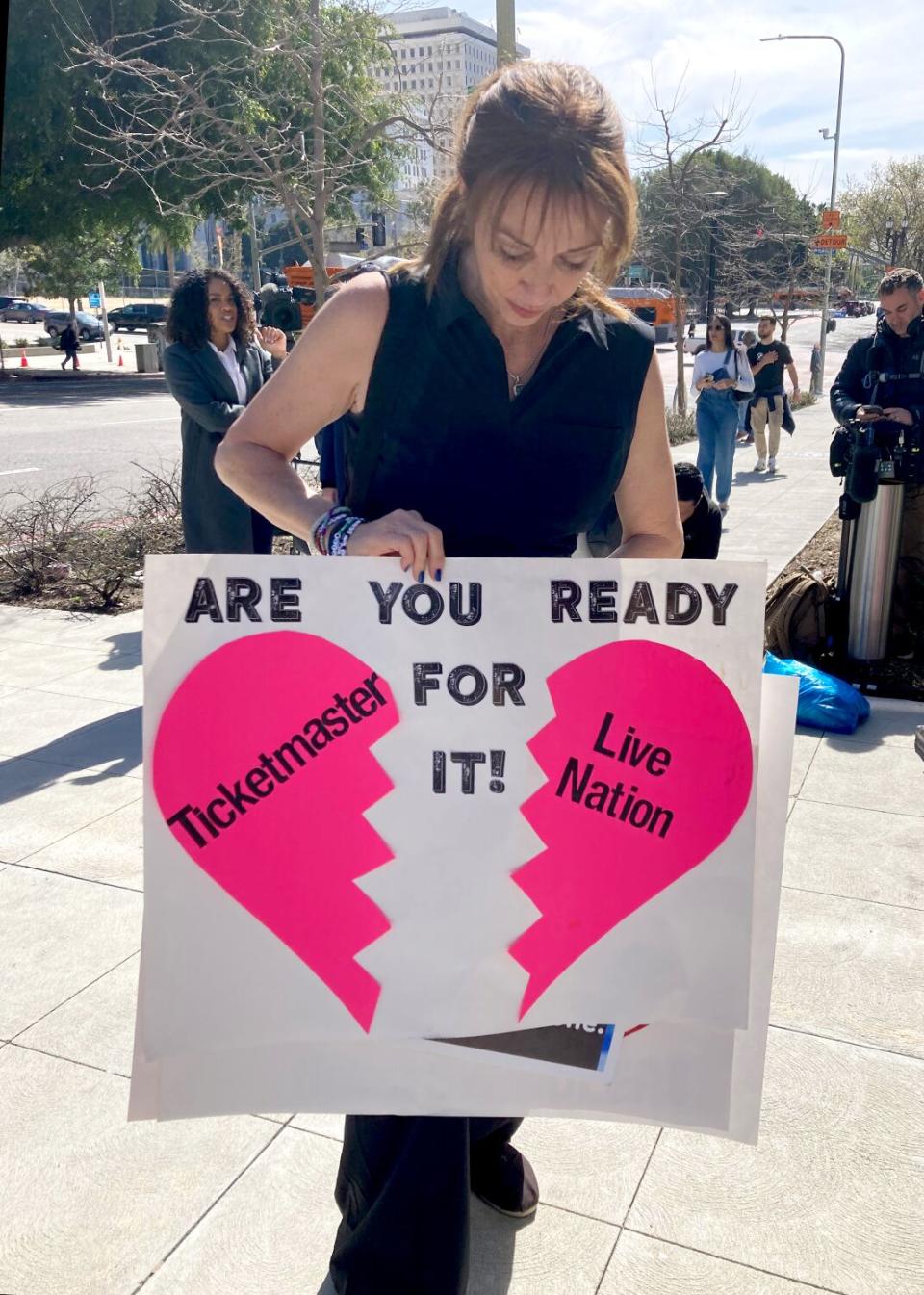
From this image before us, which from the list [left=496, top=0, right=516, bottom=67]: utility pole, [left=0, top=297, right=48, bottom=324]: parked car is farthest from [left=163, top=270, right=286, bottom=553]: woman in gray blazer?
[left=0, top=297, right=48, bottom=324]: parked car

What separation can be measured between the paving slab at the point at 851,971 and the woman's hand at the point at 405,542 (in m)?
1.79

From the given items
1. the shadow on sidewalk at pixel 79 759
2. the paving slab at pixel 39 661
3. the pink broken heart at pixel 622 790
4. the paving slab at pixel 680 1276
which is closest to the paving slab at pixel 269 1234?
the paving slab at pixel 680 1276

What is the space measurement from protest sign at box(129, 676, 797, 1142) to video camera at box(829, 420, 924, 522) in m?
4.29

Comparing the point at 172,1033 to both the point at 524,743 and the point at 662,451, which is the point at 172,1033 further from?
the point at 662,451

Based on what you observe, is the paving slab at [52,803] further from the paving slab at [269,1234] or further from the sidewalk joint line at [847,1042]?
the sidewalk joint line at [847,1042]

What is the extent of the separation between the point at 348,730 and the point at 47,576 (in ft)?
21.4

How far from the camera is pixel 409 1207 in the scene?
5.77ft

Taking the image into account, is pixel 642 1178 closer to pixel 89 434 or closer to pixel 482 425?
pixel 482 425

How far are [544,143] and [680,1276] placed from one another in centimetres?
188

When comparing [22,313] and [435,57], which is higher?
[435,57]

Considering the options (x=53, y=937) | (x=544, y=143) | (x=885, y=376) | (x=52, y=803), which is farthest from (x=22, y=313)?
(x=544, y=143)

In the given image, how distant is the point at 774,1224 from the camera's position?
7.09 ft

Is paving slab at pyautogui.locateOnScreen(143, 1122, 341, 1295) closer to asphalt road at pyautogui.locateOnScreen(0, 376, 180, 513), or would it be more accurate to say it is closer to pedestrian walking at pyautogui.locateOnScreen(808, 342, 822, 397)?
asphalt road at pyautogui.locateOnScreen(0, 376, 180, 513)

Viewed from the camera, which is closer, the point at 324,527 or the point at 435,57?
the point at 324,527
